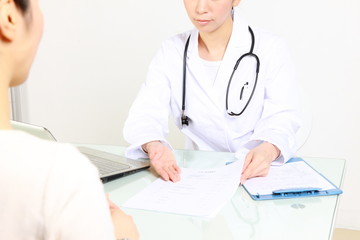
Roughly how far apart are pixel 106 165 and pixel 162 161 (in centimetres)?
15

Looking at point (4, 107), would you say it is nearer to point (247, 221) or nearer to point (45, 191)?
point (45, 191)

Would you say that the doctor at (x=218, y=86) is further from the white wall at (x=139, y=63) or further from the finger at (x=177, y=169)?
the white wall at (x=139, y=63)

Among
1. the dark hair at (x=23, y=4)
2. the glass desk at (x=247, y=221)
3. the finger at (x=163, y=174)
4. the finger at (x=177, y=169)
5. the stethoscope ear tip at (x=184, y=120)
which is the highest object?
the dark hair at (x=23, y=4)

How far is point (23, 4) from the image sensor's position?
535mm

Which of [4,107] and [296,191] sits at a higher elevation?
[4,107]

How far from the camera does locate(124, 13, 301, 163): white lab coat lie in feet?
4.84

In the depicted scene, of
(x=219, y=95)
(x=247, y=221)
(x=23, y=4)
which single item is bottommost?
(x=247, y=221)

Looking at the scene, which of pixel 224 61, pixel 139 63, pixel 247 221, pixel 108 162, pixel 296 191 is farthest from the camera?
pixel 139 63

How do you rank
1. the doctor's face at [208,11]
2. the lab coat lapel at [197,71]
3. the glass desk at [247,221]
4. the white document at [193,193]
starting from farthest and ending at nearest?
1. the lab coat lapel at [197,71]
2. the doctor's face at [208,11]
3. the white document at [193,193]
4. the glass desk at [247,221]

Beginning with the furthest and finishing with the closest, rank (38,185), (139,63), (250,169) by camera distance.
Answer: (139,63) < (250,169) < (38,185)

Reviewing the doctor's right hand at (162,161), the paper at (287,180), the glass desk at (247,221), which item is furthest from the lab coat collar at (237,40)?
the glass desk at (247,221)

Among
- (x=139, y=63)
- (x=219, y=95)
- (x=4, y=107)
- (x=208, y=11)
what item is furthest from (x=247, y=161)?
(x=139, y=63)

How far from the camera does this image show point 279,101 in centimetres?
148

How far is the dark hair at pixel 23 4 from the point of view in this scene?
1.73 feet
